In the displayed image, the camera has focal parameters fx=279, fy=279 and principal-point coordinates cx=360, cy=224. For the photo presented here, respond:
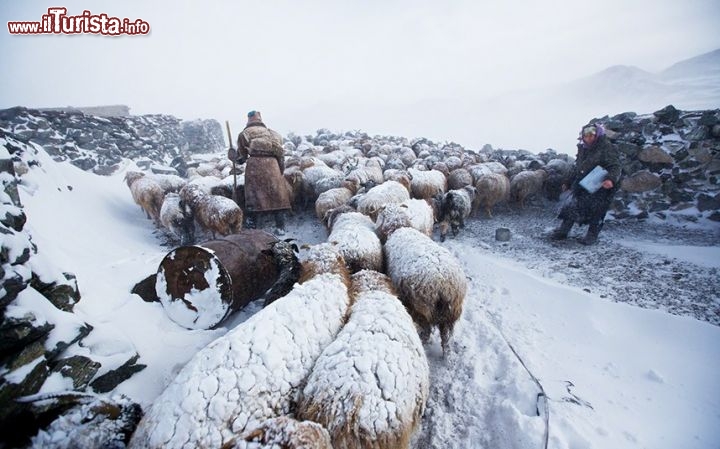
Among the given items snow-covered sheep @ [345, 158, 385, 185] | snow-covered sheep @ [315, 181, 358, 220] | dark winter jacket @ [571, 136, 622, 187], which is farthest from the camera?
snow-covered sheep @ [345, 158, 385, 185]

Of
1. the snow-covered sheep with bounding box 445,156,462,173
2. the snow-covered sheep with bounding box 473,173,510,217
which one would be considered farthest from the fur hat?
the snow-covered sheep with bounding box 445,156,462,173

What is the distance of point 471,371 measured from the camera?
2.85m

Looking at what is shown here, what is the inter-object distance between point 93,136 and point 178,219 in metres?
8.60

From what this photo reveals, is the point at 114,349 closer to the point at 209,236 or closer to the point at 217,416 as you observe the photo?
the point at 217,416

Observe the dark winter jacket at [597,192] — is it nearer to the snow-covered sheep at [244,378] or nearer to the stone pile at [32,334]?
the snow-covered sheep at [244,378]

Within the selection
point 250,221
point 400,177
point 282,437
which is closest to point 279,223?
point 250,221

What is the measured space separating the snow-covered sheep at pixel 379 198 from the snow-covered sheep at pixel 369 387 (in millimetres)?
3359

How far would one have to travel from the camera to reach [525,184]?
7.63 metres

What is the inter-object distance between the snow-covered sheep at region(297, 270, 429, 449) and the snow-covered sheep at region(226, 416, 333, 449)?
0.72ft

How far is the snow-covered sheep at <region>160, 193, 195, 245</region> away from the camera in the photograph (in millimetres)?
5500

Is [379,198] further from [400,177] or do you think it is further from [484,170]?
[484,170]

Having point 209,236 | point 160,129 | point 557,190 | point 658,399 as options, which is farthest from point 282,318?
point 160,129

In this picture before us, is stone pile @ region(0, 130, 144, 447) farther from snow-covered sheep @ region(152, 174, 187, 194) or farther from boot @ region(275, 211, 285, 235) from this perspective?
snow-covered sheep @ region(152, 174, 187, 194)

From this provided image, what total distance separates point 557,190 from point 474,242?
150 inches
